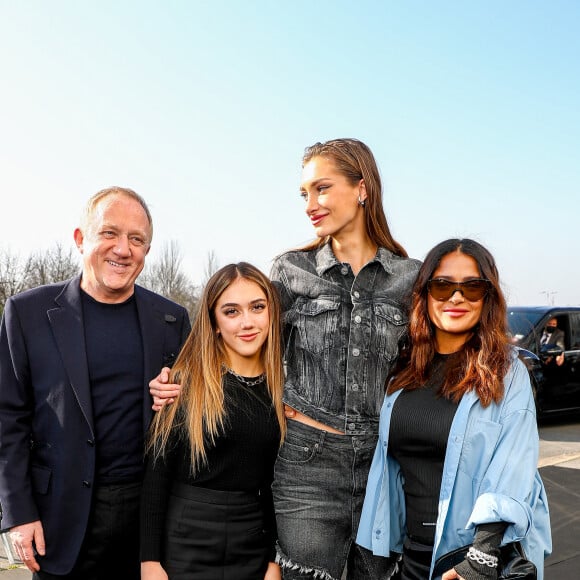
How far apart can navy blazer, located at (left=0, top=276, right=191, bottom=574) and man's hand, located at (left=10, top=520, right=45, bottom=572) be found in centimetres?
3

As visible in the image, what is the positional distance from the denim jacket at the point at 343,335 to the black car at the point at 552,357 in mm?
6827

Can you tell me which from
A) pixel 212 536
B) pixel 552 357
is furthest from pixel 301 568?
pixel 552 357

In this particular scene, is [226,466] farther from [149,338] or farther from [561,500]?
[561,500]

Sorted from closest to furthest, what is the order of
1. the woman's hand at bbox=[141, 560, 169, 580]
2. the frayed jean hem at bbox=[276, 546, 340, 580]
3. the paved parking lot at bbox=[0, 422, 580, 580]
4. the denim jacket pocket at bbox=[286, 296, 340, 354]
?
1. the woman's hand at bbox=[141, 560, 169, 580]
2. the frayed jean hem at bbox=[276, 546, 340, 580]
3. the denim jacket pocket at bbox=[286, 296, 340, 354]
4. the paved parking lot at bbox=[0, 422, 580, 580]

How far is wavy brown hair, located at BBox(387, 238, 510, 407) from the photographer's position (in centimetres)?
248

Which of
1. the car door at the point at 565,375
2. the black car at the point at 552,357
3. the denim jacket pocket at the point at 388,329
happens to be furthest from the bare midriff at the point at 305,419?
the car door at the point at 565,375

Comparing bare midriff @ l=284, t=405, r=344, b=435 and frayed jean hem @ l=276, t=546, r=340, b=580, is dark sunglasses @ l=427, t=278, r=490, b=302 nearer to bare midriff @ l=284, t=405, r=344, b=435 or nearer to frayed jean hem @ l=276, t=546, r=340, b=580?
bare midriff @ l=284, t=405, r=344, b=435

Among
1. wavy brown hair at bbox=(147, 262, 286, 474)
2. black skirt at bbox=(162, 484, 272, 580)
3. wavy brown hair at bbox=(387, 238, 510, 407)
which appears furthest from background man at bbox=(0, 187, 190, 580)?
wavy brown hair at bbox=(387, 238, 510, 407)

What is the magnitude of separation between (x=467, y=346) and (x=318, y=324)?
643 mm

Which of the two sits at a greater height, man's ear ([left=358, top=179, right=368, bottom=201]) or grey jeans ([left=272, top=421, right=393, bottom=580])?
man's ear ([left=358, top=179, right=368, bottom=201])

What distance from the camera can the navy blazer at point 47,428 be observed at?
2641 mm

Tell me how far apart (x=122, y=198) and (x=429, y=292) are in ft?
→ 4.65

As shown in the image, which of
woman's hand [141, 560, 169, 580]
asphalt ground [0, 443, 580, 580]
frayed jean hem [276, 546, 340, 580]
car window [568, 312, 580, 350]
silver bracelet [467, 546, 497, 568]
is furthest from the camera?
car window [568, 312, 580, 350]

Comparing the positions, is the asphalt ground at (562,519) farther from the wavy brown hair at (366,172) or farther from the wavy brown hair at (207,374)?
the wavy brown hair at (366,172)
